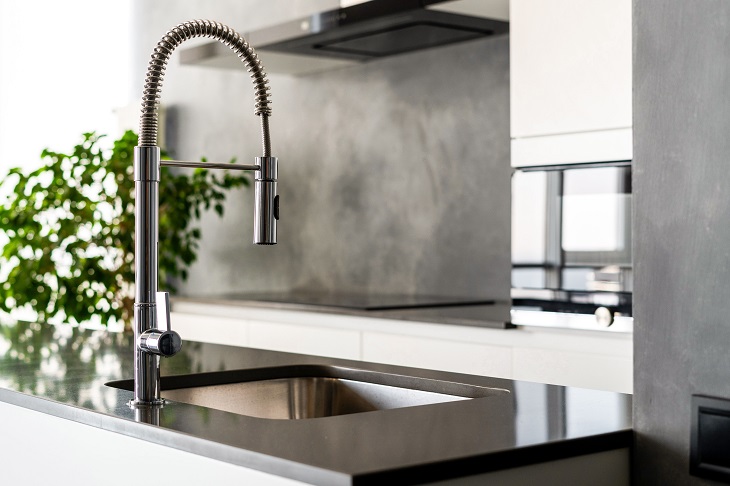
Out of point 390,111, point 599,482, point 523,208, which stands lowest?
point 599,482

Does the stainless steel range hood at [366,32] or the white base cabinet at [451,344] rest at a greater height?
the stainless steel range hood at [366,32]

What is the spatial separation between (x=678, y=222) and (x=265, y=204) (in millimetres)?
561

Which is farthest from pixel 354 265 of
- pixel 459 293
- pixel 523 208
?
pixel 523 208

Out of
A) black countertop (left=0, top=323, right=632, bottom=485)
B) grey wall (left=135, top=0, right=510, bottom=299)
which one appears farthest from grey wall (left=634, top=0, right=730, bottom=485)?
grey wall (left=135, top=0, right=510, bottom=299)

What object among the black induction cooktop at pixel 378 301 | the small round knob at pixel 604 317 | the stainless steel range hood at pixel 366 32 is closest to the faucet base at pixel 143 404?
the small round knob at pixel 604 317

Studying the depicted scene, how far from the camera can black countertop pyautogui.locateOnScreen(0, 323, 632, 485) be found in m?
0.94

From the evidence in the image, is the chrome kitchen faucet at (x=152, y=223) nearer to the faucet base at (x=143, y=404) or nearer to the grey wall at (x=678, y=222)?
the faucet base at (x=143, y=404)

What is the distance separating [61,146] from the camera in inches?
241

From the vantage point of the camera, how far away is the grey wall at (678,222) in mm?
1094

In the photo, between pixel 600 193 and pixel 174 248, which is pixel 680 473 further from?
pixel 174 248

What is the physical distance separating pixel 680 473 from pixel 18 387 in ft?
3.08

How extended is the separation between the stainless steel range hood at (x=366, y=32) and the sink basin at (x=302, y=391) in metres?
1.57

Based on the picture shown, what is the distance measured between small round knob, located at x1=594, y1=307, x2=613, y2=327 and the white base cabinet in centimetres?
6

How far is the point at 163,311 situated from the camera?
133cm
